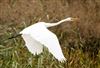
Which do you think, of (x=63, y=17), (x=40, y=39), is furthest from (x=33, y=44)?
(x=63, y=17)

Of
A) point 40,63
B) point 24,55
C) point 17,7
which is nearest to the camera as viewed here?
point 40,63

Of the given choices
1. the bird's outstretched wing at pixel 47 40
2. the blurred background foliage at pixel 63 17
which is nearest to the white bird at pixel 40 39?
the bird's outstretched wing at pixel 47 40

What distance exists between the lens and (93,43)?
18.3ft

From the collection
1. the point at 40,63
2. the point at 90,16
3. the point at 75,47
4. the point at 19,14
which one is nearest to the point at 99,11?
the point at 90,16

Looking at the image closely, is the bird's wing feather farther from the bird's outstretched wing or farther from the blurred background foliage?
the blurred background foliage

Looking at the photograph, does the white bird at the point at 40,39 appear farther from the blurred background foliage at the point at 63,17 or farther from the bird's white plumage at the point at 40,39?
the blurred background foliage at the point at 63,17

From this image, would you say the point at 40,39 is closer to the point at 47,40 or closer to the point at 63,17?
the point at 47,40

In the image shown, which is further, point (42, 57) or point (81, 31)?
point (81, 31)

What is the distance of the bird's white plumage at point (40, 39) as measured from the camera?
308 cm

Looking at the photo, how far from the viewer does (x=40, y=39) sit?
3.12 meters

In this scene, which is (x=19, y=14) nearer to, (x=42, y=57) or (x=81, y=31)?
(x=81, y=31)

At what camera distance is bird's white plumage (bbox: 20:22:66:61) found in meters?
3.08

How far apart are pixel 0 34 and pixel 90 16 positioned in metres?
1.11

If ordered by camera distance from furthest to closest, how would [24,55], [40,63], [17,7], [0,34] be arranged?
[17,7]
[0,34]
[24,55]
[40,63]
